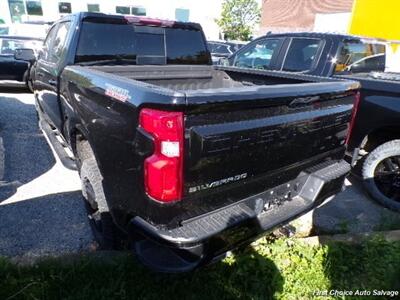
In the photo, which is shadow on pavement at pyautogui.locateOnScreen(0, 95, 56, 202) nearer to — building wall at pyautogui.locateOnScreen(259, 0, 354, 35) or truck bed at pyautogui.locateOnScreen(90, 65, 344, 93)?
truck bed at pyautogui.locateOnScreen(90, 65, 344, 93)

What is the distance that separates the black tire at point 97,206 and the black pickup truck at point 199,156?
12mm

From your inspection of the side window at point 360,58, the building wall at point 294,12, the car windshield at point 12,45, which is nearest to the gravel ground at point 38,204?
the side window at point 360,58

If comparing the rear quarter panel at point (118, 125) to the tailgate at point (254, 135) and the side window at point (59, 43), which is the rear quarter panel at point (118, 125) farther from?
the side window at point (59, 43)

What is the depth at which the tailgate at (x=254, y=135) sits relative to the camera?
1.82m

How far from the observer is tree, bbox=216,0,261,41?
30.8 metres

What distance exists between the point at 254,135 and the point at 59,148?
2.64 meters

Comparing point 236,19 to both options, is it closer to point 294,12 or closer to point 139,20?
point 294,12

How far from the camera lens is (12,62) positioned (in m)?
8.12

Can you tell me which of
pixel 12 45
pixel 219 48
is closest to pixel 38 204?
pixel 12 45

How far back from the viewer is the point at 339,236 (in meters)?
3.20

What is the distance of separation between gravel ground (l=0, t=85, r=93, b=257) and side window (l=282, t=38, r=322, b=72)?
3.47 m

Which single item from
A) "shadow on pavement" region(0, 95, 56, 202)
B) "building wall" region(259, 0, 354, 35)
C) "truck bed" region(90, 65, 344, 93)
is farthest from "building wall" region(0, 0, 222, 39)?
"truck bed" region(90, 65, 344, 93)

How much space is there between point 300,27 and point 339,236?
1307 inches

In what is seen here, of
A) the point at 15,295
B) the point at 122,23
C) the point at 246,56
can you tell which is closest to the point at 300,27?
the point at 246,56
